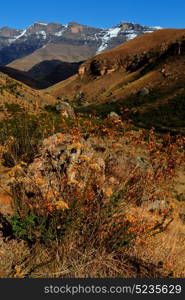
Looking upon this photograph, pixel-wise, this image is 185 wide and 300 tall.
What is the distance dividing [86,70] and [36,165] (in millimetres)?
76954

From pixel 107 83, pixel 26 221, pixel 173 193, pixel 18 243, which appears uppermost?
pixel 107 83

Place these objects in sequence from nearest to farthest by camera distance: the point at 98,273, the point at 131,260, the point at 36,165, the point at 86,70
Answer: the point at 98,273 → the point at 131,260 → the point at 36,165 → the point at 86,70

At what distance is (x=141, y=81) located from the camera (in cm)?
4806

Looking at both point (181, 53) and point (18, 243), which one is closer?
point (18, 243)

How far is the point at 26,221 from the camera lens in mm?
3182

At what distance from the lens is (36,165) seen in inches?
170

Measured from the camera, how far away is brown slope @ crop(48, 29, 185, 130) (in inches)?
1353

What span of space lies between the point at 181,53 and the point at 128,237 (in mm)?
52292

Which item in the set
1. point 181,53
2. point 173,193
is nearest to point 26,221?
point 173,193

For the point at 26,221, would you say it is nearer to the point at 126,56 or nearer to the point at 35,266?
the point at 35,266

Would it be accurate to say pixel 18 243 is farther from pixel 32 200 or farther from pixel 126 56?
pixel 126 56

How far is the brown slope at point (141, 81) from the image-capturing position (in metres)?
34.4

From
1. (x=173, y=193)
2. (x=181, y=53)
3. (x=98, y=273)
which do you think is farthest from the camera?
(x=181, y=53)

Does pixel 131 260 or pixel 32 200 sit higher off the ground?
pixel 32 200
